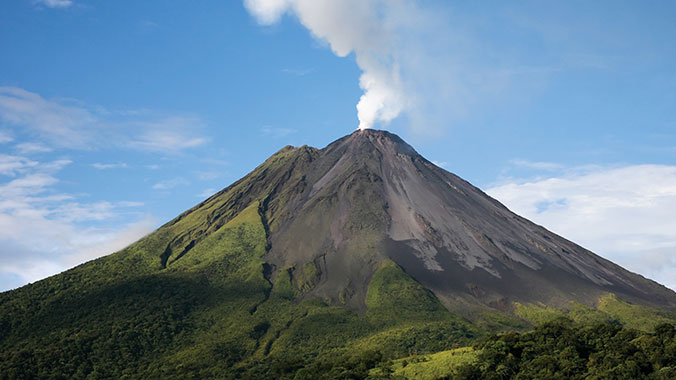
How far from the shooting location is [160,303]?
121188 millimetres

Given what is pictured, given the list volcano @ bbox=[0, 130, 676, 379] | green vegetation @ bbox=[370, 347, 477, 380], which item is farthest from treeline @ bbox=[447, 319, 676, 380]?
volcano @ bbox=[0, 130, 676, 379]

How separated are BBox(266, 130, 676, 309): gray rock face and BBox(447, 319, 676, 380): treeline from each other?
47.0 meters

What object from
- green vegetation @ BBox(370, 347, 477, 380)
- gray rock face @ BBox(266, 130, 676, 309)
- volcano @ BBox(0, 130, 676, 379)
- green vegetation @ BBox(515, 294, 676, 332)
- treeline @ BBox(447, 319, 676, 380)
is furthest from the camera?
gray rock face @ BBox(266, 130, 676, 309)

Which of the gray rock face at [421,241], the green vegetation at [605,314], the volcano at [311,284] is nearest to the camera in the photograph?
the volcano at [311,284]

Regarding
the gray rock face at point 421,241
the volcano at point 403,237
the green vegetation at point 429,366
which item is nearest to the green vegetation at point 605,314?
the gray rock face at point 421,241

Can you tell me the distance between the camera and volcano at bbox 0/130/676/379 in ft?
331

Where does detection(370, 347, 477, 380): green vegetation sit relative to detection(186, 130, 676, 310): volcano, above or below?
below

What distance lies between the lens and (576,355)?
6612cm

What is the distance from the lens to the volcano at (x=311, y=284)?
100750 mm

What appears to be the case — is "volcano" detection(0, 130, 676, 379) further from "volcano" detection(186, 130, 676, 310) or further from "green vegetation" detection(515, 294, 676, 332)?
"green vegetation" detection(515, 294, 676, 332)

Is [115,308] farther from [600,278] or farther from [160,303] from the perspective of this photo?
[600,278]

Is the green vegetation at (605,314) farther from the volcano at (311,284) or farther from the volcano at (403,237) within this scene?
the volcano at (403,237)

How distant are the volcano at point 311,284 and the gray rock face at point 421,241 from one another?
0.44 meters

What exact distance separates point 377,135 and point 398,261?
68.8m
